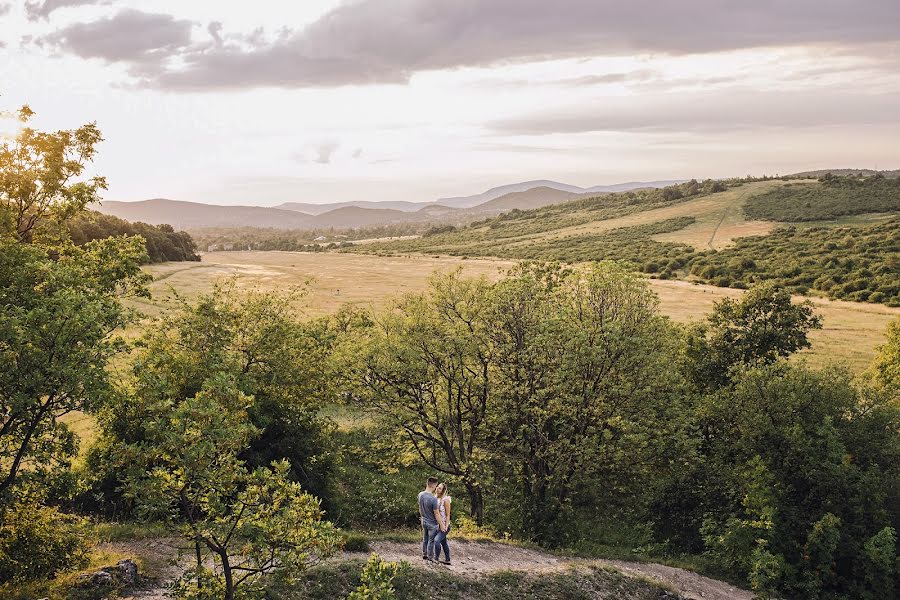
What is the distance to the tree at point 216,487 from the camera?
9.43 meters

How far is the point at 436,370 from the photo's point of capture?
78.4 feet

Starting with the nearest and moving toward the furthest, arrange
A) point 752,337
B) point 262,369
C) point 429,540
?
point 429,540 → point 262,369 → point 752,337

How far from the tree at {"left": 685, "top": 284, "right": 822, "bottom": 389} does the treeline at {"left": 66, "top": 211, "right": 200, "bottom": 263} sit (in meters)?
59.6

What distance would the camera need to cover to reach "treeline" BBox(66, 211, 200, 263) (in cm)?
7285

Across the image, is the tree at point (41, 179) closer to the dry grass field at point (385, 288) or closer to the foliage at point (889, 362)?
the dry grass field at point (385, 288)

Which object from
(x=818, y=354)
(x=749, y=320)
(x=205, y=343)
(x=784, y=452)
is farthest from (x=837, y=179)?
(x=205, y=343)

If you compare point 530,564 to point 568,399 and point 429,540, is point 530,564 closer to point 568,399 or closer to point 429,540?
point 429,540

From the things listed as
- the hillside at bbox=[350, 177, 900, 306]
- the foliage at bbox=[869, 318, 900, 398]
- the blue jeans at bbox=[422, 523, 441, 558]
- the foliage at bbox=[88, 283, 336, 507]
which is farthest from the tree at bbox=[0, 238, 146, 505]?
the hillside at bbox=[350, 177, 900, 306]

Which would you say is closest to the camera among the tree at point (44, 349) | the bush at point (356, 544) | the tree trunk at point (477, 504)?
the tree at point (44, 349)

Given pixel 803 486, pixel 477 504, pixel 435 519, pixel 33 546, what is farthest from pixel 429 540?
pixel 803 486

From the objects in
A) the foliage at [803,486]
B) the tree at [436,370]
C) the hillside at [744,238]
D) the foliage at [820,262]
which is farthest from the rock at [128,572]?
the foliage at [820,262]

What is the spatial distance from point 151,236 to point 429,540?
98.6 meters

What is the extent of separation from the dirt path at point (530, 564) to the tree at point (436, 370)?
116 inches

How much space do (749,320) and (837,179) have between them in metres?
155
